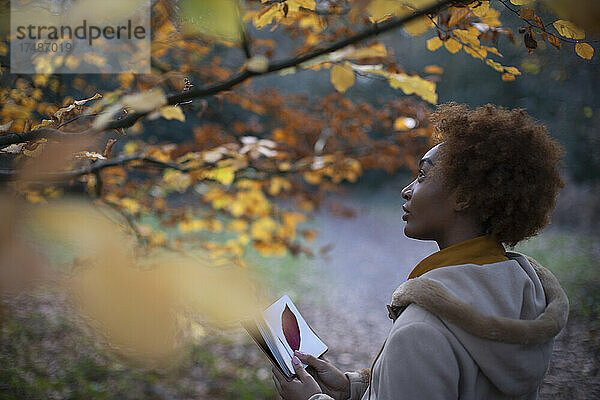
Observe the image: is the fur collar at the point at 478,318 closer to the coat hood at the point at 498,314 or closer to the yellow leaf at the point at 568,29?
the coat hood at the point at 498,314

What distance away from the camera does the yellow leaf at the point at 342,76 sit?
55.1 inches

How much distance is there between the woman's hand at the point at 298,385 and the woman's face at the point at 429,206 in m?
0.34

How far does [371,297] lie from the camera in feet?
18.3

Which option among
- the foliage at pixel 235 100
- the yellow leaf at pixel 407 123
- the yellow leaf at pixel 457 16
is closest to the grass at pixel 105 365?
the foliage at pixel 235 100

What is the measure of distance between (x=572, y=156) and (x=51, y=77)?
180 inches

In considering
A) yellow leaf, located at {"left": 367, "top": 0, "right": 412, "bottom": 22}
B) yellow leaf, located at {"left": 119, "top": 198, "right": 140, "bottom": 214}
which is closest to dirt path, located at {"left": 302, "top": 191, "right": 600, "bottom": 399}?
yellow leaf, located at {"left": 119, "top": 198, "right": 140, "bottom": 214}

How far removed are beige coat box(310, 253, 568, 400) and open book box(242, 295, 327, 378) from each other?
20 centimetres

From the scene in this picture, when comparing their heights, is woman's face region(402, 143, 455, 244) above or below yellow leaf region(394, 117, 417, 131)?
above

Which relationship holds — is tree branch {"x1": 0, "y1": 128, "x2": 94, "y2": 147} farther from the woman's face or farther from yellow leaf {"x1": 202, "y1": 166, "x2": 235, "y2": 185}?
yellow leaf {"x1": 202, "y1": 166, "x2": 235, "y2": 185}

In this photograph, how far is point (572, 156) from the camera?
16.0ft

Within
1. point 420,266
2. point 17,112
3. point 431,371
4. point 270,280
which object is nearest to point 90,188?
point 17,112

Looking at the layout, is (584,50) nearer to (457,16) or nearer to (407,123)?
(457,16)

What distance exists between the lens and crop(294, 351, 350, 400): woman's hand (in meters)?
1.06

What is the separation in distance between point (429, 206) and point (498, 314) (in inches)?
9.1
